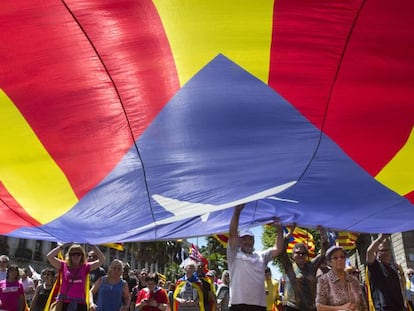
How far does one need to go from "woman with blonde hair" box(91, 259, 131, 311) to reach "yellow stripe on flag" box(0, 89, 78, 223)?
6.78ft

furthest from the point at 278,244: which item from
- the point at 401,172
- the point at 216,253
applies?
the point at 216,253

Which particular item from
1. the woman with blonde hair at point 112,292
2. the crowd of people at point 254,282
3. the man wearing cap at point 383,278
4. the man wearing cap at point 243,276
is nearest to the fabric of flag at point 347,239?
the crowd of people at point 254,282

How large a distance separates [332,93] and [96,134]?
1.70 metres

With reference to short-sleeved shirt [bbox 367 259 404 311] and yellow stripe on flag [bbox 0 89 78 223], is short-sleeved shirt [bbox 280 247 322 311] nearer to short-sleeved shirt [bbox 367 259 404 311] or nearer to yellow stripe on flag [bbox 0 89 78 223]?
short-sleeved shirt [bbox 367 259 404 311]

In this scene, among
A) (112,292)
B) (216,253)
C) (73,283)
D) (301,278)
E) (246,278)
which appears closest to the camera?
(246,278)

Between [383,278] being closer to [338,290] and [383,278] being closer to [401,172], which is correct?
[338,290]

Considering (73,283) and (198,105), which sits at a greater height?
(198,105)

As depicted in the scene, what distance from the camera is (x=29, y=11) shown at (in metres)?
2.63

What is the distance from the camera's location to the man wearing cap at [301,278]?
4.98 m

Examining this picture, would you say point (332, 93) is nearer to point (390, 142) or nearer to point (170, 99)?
point (390, 142)

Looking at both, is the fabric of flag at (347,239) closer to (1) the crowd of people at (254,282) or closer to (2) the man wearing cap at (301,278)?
(1) the crowd of people at (254,282)

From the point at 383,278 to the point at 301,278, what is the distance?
898 mm

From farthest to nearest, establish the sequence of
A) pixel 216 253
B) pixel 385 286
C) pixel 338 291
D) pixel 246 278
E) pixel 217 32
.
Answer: pixel 216 253, pixel 385 286, pixel 246 278, pixel 338 291, pixel 217 32

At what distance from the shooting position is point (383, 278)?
501 centimetres
